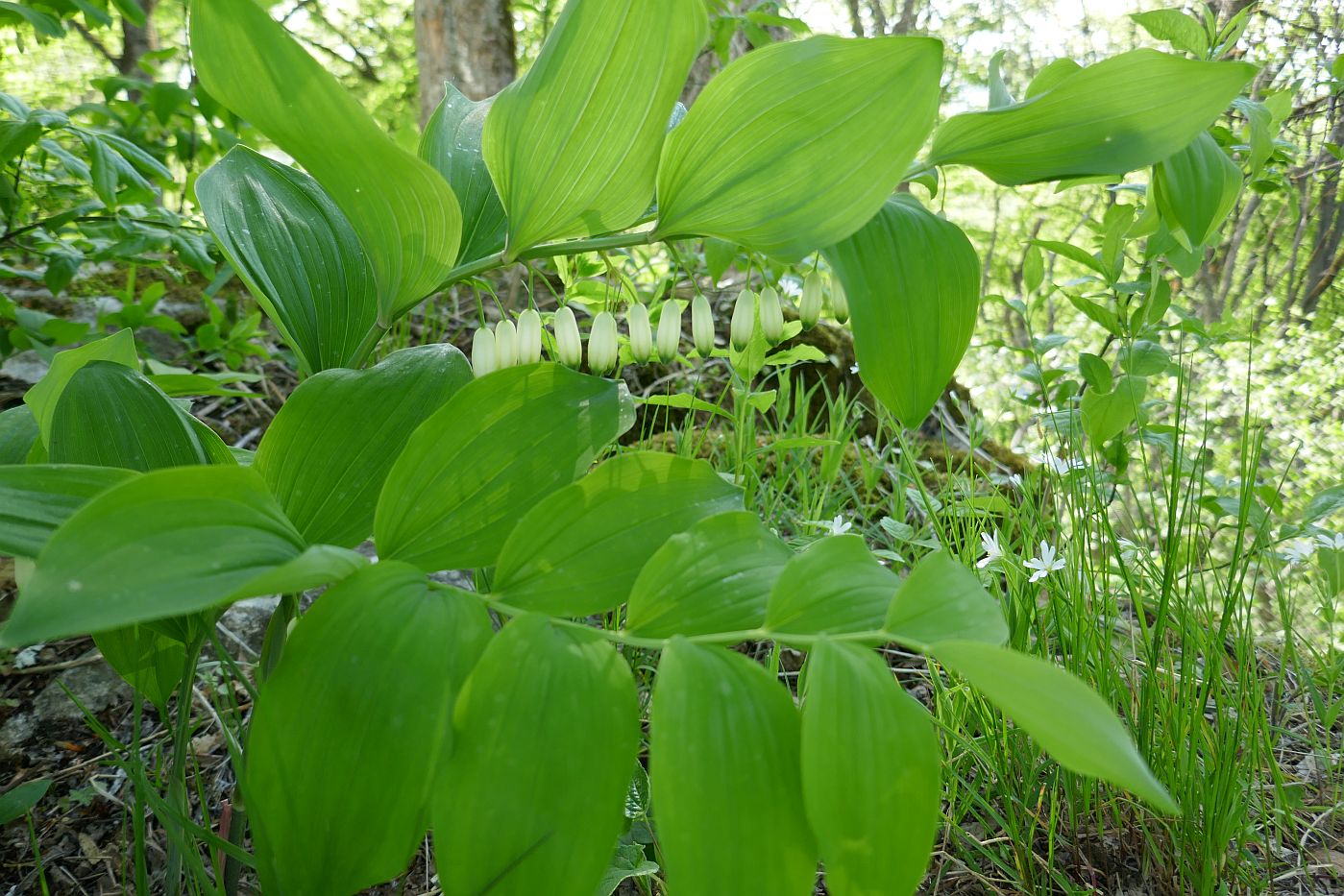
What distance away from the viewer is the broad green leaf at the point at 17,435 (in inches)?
36.7

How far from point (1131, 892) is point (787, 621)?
103 centimetres

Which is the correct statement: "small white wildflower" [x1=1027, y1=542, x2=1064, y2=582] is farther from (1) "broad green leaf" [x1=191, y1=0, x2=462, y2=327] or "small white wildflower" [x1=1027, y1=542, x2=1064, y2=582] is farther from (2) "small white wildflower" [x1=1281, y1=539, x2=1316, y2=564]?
(1) "broad green leaf" [x1=191, y1=0, x2=462, y2=327]

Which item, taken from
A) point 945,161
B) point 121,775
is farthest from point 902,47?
point 121,775

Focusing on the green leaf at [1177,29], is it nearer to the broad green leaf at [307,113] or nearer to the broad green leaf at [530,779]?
the broad green leaf at [307,113]

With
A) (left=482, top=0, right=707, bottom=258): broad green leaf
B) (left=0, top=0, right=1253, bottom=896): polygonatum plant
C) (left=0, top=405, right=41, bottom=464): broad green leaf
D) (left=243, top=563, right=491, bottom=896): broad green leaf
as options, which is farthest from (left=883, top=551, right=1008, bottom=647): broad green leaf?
(left=0, top=405, right=41, bottom=464): broad green leaf

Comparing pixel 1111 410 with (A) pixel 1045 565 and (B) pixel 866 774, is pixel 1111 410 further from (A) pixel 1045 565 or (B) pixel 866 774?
(B) pixel 866 774

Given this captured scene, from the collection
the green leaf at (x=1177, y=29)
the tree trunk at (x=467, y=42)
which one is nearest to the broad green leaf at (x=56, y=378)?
the green leaf at (x=1177, y=29)

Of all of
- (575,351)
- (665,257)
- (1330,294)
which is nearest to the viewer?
(575,351)

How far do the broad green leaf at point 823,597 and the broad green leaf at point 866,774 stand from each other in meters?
0.04

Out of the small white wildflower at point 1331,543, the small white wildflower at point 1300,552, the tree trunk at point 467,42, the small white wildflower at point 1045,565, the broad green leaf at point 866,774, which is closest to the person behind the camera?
the broad green leaf at point 866,774

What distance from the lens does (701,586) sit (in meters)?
0.65

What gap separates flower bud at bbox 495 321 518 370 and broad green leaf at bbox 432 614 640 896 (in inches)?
18.7

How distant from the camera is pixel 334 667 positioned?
1.82ft

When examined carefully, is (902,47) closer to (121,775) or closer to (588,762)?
(588,762)
